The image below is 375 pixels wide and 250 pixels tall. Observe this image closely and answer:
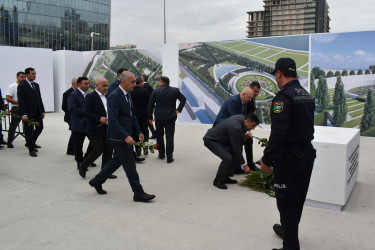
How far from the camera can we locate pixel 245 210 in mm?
4512

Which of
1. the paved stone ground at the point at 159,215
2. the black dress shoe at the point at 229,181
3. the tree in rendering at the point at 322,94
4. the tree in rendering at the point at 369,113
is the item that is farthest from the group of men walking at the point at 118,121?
the tree in rendering at the point at 369,113

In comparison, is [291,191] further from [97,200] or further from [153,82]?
[153,82]

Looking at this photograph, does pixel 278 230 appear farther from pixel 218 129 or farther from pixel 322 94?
pixel 322 94

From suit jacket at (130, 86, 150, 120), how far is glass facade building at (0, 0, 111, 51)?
208ft

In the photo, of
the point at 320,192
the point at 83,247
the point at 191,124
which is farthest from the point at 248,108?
the point at 191,124

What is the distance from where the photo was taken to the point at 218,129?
5516mm

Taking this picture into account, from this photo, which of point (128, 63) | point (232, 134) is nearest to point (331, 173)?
point (232, 134)

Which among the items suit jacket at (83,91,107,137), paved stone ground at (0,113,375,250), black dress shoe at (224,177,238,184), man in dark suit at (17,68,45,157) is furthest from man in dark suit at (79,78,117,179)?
man in dark suit at (17,68,45,157)

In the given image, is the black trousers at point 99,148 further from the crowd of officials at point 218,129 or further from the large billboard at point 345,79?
the large billboard at point 345,79

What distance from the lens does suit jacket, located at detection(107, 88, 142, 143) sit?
453 centimetres

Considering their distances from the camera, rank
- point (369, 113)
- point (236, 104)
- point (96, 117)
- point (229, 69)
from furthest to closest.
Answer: point (229, 69), point (369, 113), point (236, 104), point (96, 117)

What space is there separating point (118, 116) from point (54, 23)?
71.6 m

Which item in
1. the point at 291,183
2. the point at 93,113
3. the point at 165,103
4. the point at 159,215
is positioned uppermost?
the point at 165,103

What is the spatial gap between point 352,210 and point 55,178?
4490mm
